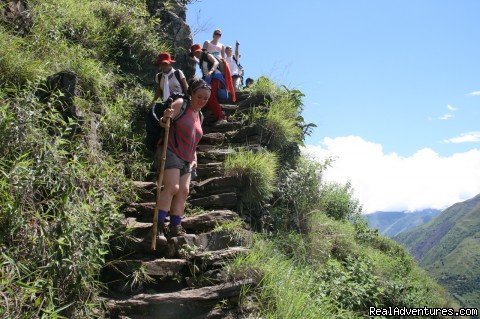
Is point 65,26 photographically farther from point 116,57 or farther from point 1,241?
point 1,241

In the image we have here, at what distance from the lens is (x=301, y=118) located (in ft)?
30.6

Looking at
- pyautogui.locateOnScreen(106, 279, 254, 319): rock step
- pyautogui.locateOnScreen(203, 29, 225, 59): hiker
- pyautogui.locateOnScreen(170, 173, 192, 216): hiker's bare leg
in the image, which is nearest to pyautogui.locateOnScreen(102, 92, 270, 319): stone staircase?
pyautogui.locateOnScreen(106, 279, 254, 319): rock step

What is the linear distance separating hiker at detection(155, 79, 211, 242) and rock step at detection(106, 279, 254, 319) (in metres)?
0.80

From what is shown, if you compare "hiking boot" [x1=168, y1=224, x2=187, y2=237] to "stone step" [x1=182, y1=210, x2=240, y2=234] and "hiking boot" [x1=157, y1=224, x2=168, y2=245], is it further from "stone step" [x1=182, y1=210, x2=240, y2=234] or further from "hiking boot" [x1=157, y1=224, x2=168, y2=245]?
"stone step" [x1=182, y1=210, x2=240, y2=234]

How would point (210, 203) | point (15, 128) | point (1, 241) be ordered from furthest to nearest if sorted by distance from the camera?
point (210, 203)
point (15, 128)
point (1, 241)

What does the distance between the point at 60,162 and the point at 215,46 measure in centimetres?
654

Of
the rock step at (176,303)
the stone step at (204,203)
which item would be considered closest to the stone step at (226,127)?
the stone step at (204,203)

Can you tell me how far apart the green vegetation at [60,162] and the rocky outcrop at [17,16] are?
0.43 ft

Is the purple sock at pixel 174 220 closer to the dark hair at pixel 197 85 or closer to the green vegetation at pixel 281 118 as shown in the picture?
the dark hair at pixel 197 85

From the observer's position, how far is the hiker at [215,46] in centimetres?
1044

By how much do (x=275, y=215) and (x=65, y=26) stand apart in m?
5.64

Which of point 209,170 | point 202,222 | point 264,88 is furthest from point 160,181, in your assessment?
point 264,88

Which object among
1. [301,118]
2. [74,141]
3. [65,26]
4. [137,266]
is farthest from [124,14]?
[137,266]

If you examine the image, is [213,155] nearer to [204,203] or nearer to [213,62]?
[204,203]
